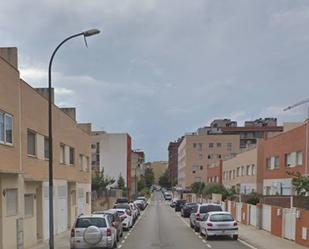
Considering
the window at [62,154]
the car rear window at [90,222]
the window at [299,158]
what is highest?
the window at [62,154]

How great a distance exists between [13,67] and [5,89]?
160cm

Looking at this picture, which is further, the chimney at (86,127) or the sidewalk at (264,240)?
the chimney at (86,127)

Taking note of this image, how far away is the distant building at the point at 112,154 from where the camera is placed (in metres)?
118

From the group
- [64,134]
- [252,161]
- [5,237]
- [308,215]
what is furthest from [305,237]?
[252,161]

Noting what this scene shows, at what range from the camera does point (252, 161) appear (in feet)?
217

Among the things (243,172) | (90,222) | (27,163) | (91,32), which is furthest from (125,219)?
(243,172)

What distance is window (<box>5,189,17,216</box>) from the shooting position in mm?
21344

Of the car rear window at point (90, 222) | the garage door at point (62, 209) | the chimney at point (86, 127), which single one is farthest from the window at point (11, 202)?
the chimney at point (86, 127)

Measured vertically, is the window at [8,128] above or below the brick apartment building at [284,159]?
above

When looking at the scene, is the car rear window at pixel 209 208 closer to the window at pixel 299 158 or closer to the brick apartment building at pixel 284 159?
the brick apartment building at pixel 284 159

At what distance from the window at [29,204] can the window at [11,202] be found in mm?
3172

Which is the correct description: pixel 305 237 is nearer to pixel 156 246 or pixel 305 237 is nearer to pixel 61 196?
pixel 156 246

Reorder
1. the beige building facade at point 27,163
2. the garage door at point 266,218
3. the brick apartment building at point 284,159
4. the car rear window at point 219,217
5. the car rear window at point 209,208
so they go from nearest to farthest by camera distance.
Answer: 1. the beige building facade at point 27,163
2. the car rear window at point 219,217
3. the garage door at point 266,218
4. the car rear window at point 209,208
5. the brick apartment building at point 284,159

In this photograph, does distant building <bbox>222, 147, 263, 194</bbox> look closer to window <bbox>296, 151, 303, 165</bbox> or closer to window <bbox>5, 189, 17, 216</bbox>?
window <bbox>296, 151, 303, 165</bbox>
